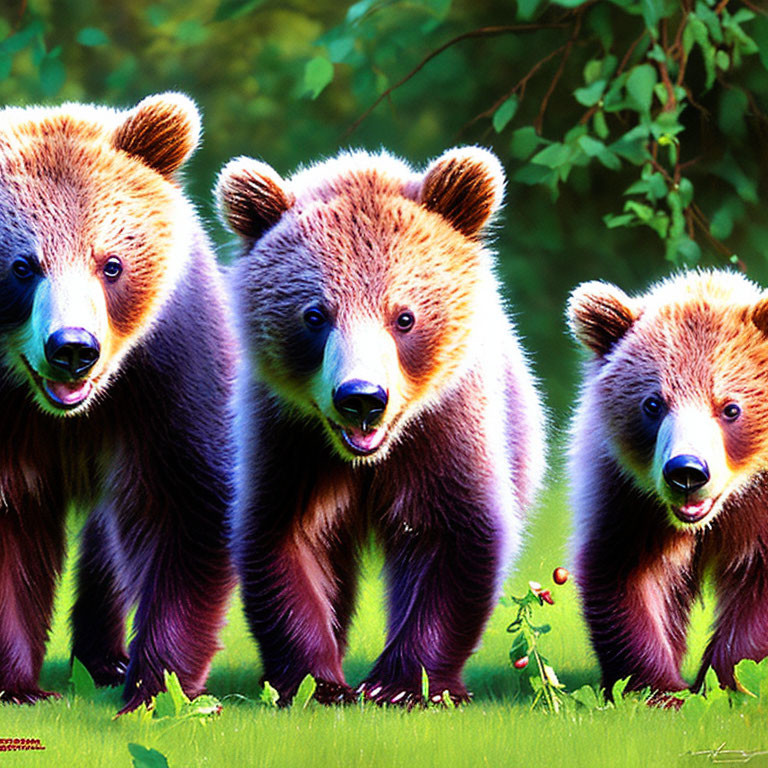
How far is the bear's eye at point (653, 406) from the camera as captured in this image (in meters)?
3.04

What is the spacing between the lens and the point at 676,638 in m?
3.22

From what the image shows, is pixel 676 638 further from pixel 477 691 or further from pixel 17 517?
pixel 17 517

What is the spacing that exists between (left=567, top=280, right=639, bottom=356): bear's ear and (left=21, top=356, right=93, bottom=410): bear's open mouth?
38.0 inches

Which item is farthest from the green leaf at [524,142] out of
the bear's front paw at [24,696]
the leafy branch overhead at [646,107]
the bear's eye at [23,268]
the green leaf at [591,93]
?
the bear's front paw at [24,696]

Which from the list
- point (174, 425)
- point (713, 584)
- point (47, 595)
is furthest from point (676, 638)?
point (47, 595)

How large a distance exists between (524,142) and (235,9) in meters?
0.69

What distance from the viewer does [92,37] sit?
329 centimetres

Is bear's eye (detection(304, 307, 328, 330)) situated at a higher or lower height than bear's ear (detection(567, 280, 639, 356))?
lower

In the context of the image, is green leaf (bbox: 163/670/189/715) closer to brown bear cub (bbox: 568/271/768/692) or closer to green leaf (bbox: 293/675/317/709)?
green leaf (bbox: 293/675/317/709)

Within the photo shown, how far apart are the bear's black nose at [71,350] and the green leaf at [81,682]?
752 millimetres

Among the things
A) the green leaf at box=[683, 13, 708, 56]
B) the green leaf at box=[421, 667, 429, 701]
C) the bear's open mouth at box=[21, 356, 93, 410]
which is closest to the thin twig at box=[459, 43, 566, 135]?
the green leaf at box=[683, 13, 708, 56]

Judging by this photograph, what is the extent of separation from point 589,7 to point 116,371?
4.52 feet

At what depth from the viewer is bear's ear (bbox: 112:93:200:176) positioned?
3.06 metres

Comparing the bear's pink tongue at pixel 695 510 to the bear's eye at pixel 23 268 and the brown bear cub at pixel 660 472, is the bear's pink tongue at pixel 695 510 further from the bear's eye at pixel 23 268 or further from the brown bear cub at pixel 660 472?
the bear's eye at pixel 23 268
